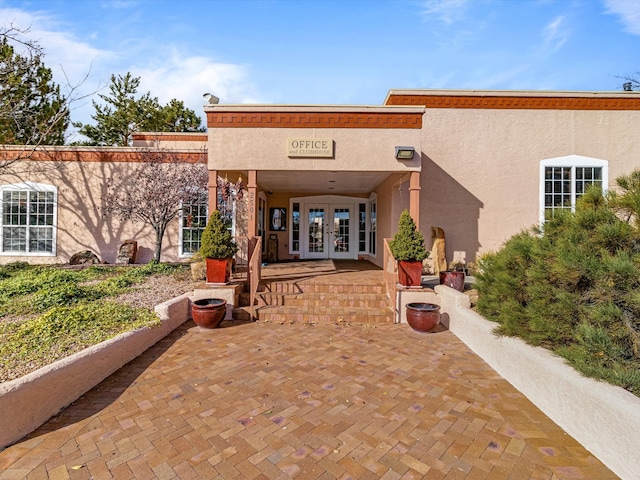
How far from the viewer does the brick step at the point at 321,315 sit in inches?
223

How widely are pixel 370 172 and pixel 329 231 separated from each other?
15.4 ft

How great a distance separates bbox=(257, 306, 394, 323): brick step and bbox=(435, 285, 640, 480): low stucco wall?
194 cm

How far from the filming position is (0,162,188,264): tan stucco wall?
10109mm

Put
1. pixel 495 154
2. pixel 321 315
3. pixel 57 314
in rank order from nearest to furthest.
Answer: pixel 57 314, pixel 321 315, pixel 495 154

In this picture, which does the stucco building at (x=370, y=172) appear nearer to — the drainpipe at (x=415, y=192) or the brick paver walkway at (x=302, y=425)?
the drainpipe at (x=415, y=192)

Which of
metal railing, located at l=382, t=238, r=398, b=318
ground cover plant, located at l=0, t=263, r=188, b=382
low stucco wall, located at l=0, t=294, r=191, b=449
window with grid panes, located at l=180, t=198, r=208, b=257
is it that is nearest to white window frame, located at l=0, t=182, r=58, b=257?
ground cover plant, located at l=0, t=263, r=188, b=382

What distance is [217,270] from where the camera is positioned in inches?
237

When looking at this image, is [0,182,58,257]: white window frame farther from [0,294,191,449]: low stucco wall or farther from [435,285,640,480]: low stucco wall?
[435,285,640,480]: low stucco wall

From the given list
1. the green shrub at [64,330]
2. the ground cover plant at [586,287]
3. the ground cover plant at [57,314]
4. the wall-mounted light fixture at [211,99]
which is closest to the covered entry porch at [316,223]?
the wall-mounted light fixture at [211,99]

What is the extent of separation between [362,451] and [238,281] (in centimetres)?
481

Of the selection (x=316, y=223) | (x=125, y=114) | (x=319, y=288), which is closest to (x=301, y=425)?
(x=319, y=288)

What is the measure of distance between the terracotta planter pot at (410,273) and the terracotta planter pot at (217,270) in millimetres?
3310

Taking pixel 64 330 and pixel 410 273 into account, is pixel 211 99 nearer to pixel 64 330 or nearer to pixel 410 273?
pixel 64 330

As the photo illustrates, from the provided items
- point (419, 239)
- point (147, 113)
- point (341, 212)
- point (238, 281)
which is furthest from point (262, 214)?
point (147, 113)
